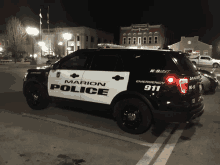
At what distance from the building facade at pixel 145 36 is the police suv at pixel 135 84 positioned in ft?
183

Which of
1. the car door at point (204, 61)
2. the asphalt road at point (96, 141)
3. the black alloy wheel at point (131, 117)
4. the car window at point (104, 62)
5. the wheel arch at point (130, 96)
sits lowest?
the asphalt road at point (96, 141)

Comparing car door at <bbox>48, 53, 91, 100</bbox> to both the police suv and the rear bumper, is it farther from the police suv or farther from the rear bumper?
the rear bumper

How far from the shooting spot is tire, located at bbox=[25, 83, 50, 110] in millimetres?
6244

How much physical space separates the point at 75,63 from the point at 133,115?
205cm

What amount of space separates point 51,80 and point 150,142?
10.0 ft

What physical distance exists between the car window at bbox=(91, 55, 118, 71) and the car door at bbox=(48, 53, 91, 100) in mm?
304

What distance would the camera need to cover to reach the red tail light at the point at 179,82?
4207 millimetres

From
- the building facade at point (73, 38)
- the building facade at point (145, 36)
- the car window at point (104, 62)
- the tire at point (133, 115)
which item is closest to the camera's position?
the tire at point (133, 115)

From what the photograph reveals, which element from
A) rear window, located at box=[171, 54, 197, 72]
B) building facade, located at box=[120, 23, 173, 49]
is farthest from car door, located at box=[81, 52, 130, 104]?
building facade, located at box=[120, 23, 173, 49]

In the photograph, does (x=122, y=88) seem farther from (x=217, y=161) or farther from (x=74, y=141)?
(x=217, y=161)

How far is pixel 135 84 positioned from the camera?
459 cm

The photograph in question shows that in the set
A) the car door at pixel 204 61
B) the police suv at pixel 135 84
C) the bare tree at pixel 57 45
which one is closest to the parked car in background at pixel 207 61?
the car door at pixel 204 61

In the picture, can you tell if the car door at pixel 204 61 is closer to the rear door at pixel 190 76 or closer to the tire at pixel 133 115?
the rear door at pixel 190 76

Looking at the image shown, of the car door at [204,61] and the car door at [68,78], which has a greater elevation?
the car door at [204,61]
